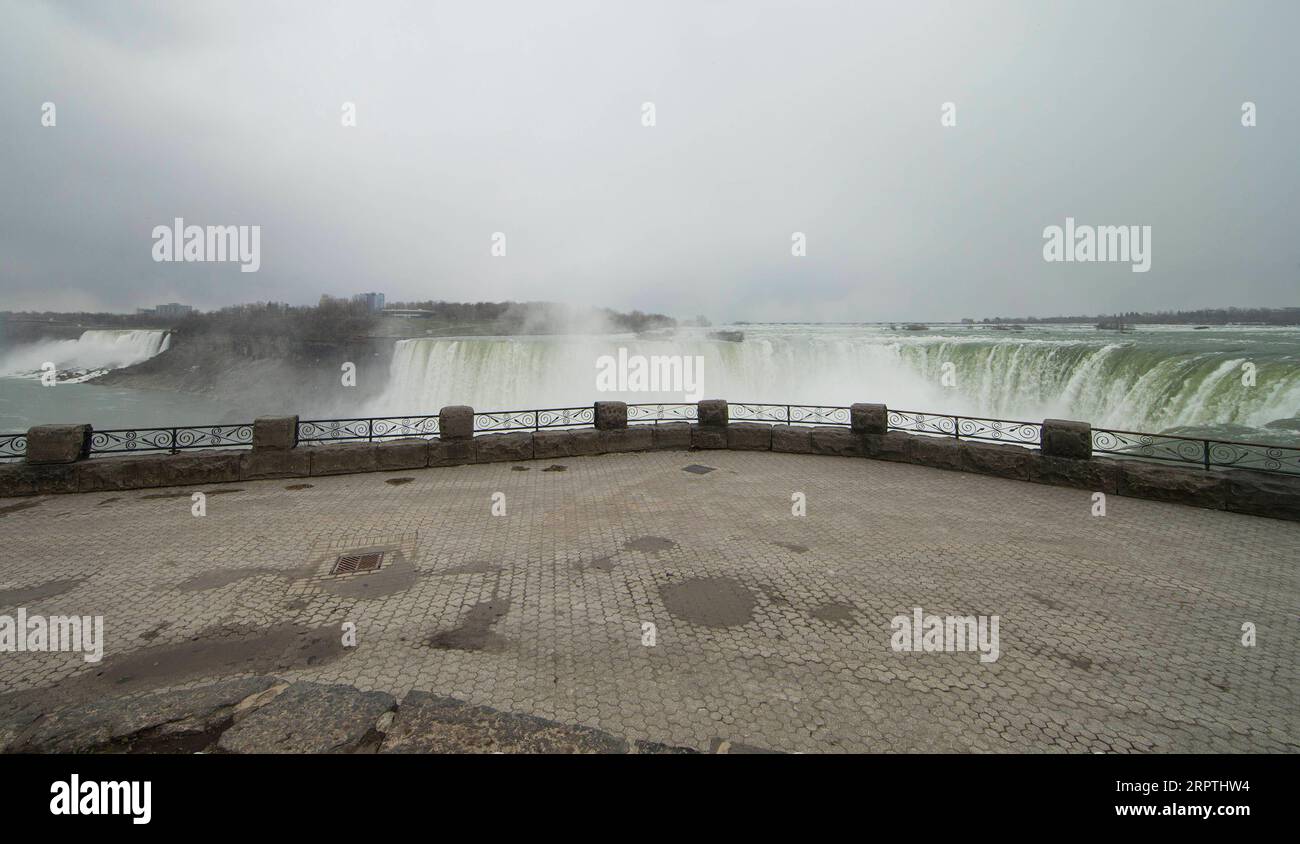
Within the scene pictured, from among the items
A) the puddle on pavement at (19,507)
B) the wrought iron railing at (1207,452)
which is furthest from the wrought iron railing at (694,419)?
the puddle on pavement at (19,507)

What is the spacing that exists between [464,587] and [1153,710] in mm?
5979

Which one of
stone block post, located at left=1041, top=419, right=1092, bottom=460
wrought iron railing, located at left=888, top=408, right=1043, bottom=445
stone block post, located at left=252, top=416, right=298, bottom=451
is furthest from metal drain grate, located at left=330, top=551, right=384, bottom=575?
stone block post, located at left=1041, top=419, right=1092, bottom=460

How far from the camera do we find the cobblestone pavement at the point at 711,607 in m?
3.73

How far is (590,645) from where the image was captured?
4.58 m

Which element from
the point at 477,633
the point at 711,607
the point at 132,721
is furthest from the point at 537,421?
the point at 132,721

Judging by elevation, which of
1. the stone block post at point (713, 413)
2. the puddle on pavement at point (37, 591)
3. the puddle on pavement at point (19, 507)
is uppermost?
the stone block post at point (713, 413)

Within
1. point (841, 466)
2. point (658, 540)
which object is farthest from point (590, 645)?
point (841, 466)

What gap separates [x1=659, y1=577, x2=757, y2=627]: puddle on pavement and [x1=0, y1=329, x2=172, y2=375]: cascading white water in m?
109

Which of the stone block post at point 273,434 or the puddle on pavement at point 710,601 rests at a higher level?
the stone block post at point 273,434

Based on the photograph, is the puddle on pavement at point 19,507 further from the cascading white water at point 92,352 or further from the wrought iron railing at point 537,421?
the cascading white water at point 92,352

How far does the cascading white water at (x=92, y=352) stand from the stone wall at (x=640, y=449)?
9904 cm

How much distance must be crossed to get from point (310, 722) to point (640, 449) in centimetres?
1029
